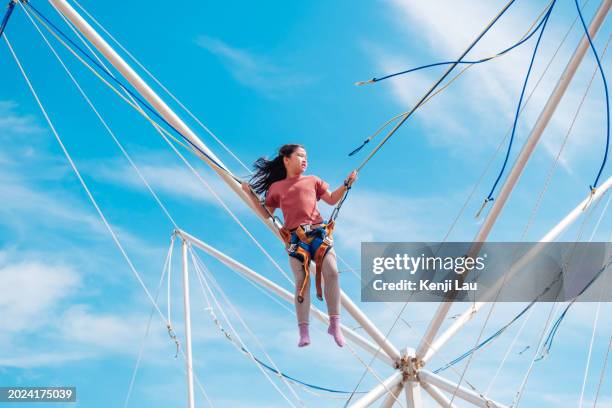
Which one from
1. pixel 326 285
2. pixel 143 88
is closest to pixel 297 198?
pixel 326 285

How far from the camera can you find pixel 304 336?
7051 millimetres

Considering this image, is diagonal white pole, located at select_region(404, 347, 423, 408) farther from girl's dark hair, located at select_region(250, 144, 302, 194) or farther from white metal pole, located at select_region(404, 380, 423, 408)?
girl's dark hair, located at select_region(250, 144, 302, 194)

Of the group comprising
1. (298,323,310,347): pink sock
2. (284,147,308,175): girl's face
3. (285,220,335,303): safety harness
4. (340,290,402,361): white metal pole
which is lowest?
(298,323,310,347): pink sock

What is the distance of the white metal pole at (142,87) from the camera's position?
23.5 ft

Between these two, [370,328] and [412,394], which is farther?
[412,394]

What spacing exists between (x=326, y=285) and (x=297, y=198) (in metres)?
0.81

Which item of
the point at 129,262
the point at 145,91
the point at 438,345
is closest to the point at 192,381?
the point at 129,262

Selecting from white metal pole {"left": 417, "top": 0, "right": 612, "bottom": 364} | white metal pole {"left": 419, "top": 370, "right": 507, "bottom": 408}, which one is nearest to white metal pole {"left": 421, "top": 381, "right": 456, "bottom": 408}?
white metal pole {"left": 419, "top": 370, "right": 507, "bottom": 408}

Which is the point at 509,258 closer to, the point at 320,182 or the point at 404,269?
the point at 404,269

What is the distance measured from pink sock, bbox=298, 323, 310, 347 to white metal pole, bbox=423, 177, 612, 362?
312 cm

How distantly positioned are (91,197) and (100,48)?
6.78 ft

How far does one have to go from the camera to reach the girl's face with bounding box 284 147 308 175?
7.69 meters

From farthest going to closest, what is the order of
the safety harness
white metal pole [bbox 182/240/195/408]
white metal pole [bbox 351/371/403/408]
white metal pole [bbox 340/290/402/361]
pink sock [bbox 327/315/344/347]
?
white metal pole [bbox 182/240/195/408]
white metal pole [bbox 351/371/403/408]
white metal pole [bbox 340/290/402/361]
the safety harness
pink sock [bbox 327/315/344/347]

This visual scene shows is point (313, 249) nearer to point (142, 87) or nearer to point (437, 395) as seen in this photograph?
point (142, 87)
